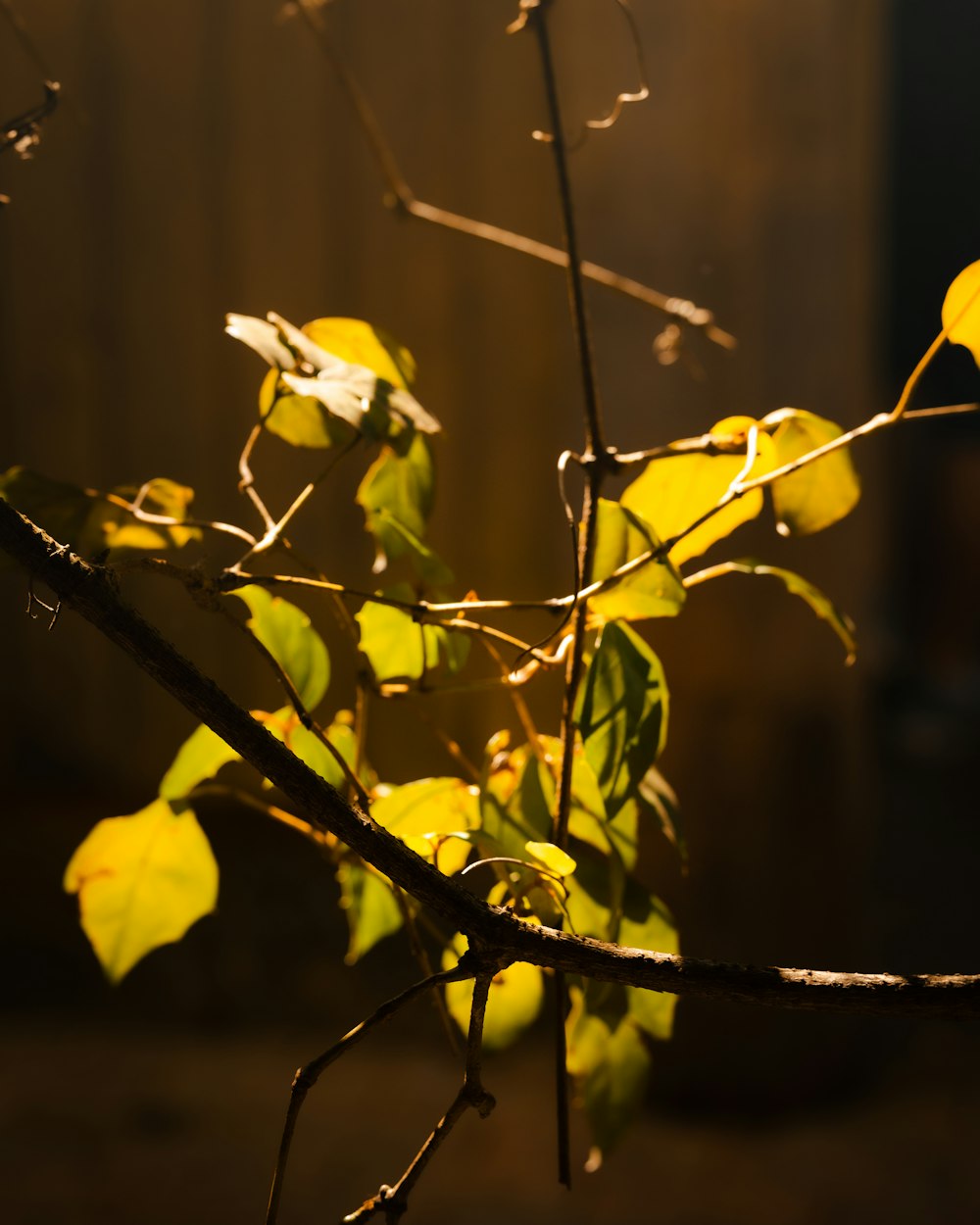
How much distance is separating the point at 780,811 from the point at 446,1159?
63cm

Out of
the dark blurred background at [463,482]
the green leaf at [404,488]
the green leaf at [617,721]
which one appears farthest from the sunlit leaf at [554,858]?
the dark blurred background at [463,482]

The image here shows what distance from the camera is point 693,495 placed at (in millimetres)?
462

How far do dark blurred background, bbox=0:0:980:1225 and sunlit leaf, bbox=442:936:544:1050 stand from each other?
1.03 m

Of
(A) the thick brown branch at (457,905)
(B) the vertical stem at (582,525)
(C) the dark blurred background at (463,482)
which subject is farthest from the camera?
(C) the dark blurred background at (463,482)

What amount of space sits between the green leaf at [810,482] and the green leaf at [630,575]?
2.9 inches

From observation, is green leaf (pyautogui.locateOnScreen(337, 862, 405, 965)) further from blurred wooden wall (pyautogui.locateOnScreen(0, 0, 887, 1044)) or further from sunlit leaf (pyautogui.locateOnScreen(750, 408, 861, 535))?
blurred wooden wall (pyautogui.locateOnScreen(0, 0, 887, 1044))

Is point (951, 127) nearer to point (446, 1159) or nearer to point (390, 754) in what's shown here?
point (390, 754)

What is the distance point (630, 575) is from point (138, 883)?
0.76 feet

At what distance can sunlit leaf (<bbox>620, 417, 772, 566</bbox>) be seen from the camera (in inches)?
17.5

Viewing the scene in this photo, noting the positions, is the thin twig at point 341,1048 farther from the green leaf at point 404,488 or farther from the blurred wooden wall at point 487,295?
the blurred wooden wall at point 487,295

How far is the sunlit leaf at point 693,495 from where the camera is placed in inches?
17.5

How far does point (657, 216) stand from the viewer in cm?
146

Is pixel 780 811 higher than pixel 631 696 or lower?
lower

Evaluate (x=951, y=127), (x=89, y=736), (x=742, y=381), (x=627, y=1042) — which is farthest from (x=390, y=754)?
(x=627, y=1042)
